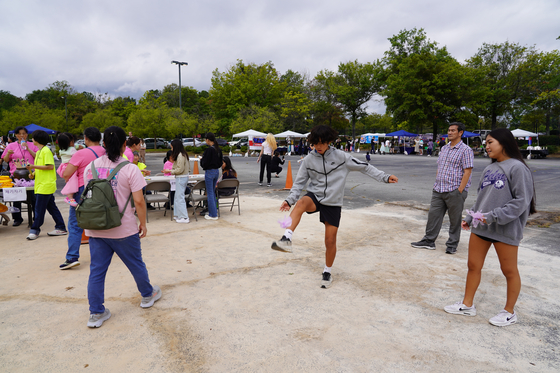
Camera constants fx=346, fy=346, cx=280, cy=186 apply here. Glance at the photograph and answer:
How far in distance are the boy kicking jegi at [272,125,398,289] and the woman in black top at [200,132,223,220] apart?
348 centimetres

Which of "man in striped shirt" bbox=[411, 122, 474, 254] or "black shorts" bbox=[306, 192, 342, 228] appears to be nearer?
"black shorts" bbox=[306, 192, 342, 228]

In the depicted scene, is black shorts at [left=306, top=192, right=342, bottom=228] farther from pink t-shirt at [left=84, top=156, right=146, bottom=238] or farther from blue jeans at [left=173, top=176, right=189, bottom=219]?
blue jeans at [left=173, top=176, right=189, bottom=219]

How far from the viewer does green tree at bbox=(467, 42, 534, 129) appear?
37.6m

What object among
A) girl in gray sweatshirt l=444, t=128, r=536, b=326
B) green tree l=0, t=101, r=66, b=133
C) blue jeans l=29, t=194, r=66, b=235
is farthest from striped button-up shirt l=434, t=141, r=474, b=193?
green tree l=0, t=101, r=66, b=133

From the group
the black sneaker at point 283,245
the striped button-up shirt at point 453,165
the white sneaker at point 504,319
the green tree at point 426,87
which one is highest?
the green tree at point 426,87

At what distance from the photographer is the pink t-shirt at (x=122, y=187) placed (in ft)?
9.83

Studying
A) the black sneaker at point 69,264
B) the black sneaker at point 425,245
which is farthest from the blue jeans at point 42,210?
the black sneaker at point 425,245

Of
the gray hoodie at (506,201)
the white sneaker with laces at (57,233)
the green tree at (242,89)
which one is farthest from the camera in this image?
the green tree at (242,89)

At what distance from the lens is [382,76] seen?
45.8 m

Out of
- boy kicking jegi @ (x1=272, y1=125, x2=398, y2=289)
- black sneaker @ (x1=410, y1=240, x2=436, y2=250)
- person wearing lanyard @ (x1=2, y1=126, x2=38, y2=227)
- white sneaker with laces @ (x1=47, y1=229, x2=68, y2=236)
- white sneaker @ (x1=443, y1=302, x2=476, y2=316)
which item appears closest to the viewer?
white sneaker @ (x1=443, y1=302, x2=476, y2=316)

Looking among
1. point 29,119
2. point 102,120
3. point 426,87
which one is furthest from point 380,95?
point 29,119

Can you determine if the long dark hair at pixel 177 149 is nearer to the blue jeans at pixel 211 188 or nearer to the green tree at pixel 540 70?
the blue jeans at pixel 211 188

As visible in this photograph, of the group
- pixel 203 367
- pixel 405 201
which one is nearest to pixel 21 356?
pixel 203 367

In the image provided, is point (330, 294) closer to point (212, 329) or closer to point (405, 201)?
point (212, 329)
